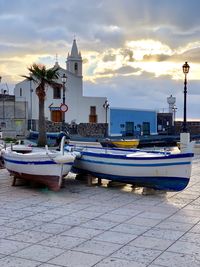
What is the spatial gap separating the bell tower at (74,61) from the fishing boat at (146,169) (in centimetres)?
4490

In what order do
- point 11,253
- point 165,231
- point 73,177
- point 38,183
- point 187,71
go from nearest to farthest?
point 11,253
point 165,231
point 38,183
point 73,177
point 187,71

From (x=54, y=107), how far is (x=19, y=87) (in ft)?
19.3

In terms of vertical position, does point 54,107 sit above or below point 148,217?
above

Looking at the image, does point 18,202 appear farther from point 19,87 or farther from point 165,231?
point 19,87

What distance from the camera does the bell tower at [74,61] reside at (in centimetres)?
5731

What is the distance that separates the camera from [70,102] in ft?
173

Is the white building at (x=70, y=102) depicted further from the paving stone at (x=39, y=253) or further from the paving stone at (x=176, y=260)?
the paving stone at (x=176, y=260)

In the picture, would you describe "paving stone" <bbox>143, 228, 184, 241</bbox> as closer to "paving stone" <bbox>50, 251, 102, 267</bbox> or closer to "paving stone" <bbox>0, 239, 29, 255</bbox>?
"paving stone" <bbox>50, 251, 102, 267</bbox>

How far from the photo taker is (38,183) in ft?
42.5

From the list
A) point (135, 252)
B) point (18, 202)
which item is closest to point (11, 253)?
point (135, 252)

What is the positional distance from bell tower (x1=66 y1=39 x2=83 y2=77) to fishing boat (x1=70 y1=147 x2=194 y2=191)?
4490 centimetres

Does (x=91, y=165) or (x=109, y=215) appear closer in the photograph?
(x=109, y=215)

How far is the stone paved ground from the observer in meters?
6.26

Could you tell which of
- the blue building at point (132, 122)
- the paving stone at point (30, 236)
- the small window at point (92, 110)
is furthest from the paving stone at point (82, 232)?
the blue building at point (132, 122)
